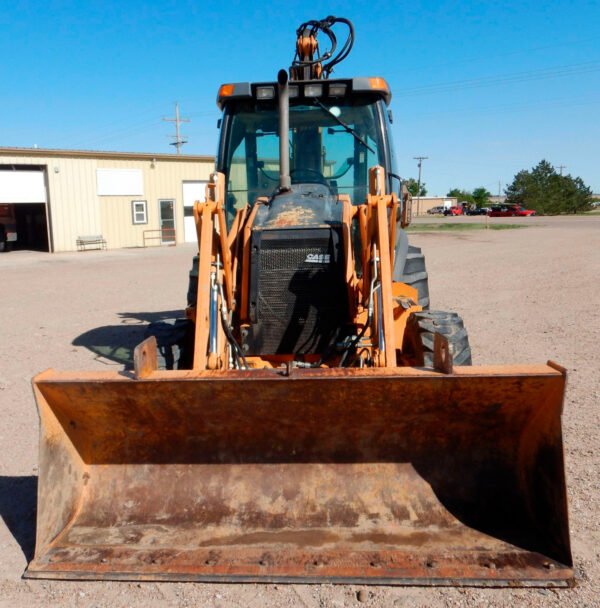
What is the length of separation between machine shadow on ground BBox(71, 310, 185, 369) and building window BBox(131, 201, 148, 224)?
582 inches

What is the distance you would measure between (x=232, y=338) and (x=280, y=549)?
1540mm

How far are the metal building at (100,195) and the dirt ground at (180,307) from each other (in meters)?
2.43

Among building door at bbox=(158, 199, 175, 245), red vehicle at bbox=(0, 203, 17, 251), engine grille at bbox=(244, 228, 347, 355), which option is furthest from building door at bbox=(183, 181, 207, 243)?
engine grille at bbox=(244, 228, 347, 355)

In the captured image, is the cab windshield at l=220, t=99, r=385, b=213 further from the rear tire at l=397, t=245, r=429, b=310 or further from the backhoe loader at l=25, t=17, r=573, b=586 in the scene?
the backhoe loader at l=25, t=17, r=573, b=586

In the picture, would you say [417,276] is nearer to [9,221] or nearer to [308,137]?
[308,137]

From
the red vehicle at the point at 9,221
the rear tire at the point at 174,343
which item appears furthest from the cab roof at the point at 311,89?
the red vehicle at the point at 9,221

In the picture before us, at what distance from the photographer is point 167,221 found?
25.2 metres

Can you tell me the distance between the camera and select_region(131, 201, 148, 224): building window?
78.4 feet

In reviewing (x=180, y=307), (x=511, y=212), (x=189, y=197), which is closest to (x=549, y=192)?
(x=511, y=212)

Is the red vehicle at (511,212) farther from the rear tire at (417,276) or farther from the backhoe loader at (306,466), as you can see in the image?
the backhoe loader at (306,466)

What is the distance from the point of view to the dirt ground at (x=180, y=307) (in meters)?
2.90

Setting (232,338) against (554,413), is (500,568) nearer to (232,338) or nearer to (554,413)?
(554,413)

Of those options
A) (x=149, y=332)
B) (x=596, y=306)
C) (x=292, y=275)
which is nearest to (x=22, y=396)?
(x=149, y=332)

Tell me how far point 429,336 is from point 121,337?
16.5ft
